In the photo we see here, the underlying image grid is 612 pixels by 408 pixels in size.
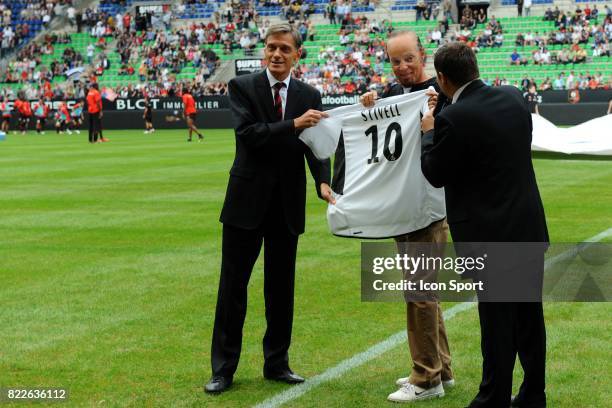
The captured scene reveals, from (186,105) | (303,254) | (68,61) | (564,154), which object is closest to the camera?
(564,154)

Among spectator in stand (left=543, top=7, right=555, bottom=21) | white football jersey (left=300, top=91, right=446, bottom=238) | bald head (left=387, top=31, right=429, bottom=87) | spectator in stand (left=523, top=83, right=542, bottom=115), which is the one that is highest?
bald head (left=387, top=31, right=429, bottom=87)

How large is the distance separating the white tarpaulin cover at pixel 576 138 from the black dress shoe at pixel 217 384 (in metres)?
3.84

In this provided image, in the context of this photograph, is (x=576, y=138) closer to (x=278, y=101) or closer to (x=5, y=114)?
(x=278, y=101)

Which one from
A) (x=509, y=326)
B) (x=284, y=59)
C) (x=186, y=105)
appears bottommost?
(x=186, y=105)

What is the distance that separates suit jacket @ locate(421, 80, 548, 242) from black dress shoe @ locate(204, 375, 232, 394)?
182cm

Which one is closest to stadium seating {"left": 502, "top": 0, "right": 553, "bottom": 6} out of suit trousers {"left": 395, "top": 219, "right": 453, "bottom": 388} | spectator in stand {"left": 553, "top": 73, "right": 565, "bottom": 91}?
spectator in stand {"left": 553, "top": 73, "right": 565, "bottom": 91}

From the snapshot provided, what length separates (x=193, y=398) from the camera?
5.98 metres

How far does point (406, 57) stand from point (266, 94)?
924 mm

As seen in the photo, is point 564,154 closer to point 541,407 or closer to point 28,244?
point 541,407

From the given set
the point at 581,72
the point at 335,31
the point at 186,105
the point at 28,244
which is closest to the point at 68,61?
the point at 335,31

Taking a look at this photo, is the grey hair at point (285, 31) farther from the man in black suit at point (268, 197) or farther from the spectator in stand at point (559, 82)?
the spectator in stand at point (559, 82)

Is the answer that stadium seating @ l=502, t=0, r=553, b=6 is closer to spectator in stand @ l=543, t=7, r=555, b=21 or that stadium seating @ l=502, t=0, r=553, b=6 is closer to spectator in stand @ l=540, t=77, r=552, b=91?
spectator in stand @ l=543, t=7, r=555, b=21

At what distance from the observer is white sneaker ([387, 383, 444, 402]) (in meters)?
5.88

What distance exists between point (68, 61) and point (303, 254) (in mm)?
49937
